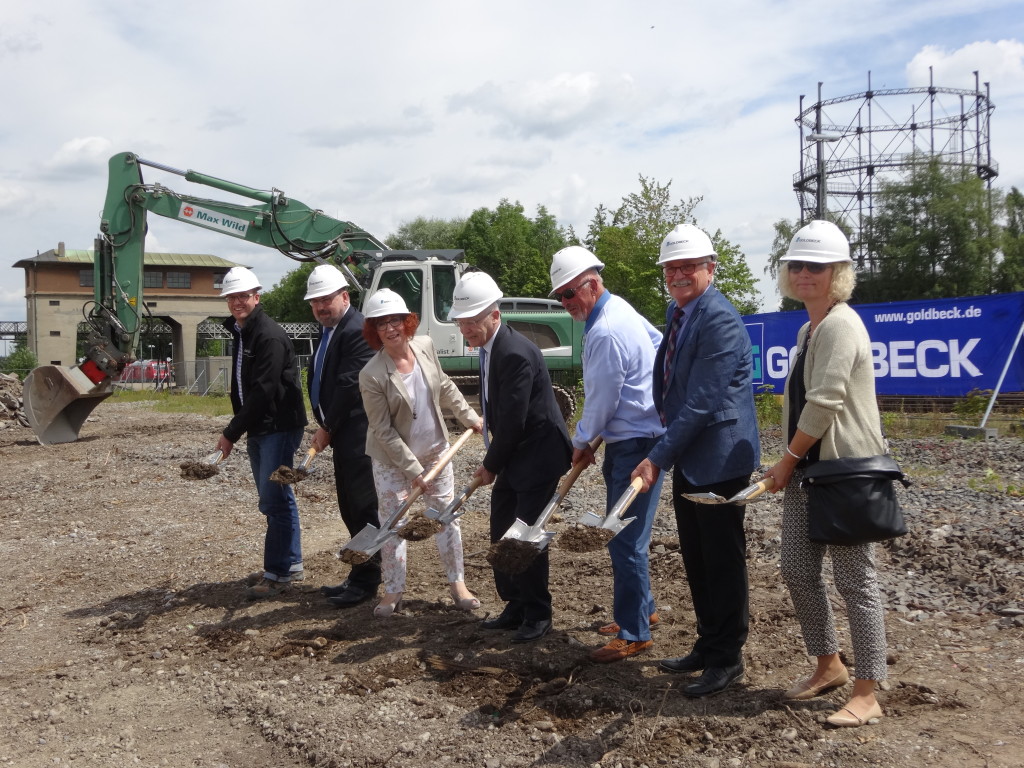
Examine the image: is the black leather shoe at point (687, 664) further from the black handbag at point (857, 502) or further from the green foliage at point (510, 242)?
the green foliage at point (510, 242)

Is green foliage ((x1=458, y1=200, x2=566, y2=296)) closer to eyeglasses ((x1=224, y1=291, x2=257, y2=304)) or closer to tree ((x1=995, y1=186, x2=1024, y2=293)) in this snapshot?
tree ((x1=995, y1=186, x2=1024, y2=293))

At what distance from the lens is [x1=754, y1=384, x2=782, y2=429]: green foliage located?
15.5 m

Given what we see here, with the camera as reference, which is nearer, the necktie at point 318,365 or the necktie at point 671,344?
the necktie at point 671,344

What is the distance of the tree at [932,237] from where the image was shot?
3941 centimetres

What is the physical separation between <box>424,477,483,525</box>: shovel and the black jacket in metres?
1.47

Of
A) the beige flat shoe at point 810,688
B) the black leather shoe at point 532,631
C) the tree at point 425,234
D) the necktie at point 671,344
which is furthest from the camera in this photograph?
the tree at point 425,234

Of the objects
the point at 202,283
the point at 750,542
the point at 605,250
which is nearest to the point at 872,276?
the point at 605,250

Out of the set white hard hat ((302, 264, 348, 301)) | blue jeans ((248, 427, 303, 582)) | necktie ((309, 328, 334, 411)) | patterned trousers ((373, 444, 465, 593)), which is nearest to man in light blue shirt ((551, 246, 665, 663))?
patterned trousers ((373, 444, 465, 593))

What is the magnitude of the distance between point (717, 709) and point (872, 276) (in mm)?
40753

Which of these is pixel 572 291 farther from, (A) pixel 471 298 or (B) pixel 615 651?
(B) pixel 615 651

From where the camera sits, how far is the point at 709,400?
13.0 ft

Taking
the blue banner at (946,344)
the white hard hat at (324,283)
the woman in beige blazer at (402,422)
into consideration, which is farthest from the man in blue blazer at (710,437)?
the blue banner at (946,344)

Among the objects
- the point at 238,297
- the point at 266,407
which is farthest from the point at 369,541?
the point at 238,297

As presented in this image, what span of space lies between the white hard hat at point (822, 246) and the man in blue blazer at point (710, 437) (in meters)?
0.46
